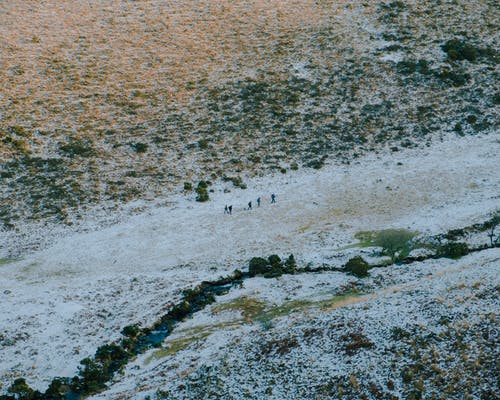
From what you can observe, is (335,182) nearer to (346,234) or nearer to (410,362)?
(346,234)

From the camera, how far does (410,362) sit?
34875 mm

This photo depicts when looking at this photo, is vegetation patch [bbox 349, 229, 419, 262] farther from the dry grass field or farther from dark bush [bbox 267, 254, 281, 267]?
the dry grass field

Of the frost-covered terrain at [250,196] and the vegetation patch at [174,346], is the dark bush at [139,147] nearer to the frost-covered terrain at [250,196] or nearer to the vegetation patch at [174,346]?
the frost-covered terrain at [250,196]

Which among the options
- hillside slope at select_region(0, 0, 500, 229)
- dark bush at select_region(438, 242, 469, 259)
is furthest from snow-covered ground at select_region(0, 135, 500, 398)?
hillside slope at select_region(0, 0, 500, 229)

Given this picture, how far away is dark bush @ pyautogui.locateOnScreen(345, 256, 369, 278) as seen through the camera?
146ft

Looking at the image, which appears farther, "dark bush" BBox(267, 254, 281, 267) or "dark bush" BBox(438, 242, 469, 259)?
"dark bush" BBox(267, 254, 281, 267)

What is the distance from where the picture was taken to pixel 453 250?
151 ft

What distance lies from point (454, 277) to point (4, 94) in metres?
45.3

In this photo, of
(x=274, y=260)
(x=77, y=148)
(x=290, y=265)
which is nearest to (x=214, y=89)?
(x=77, y=148)

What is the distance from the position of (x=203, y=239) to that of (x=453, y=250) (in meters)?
16.6

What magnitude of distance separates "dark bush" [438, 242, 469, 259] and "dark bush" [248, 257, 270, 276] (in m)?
11.0

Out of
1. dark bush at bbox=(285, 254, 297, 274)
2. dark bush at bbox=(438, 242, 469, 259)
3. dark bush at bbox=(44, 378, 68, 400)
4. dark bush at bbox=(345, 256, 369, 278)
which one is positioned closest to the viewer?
dark bush at bbox=(44, 378, 68, 400)

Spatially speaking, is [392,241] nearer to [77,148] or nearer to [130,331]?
[130,331]

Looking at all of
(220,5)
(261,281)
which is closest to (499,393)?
(261,281)
